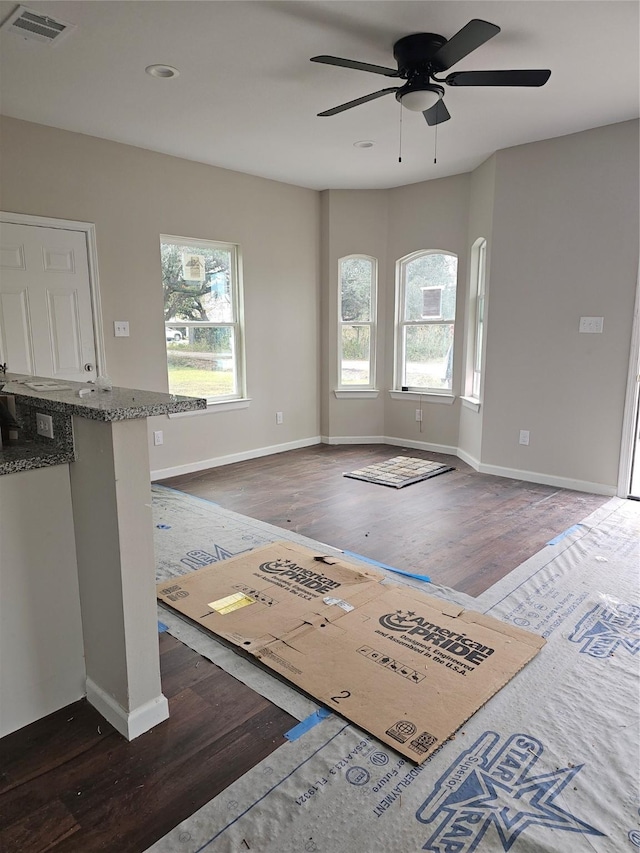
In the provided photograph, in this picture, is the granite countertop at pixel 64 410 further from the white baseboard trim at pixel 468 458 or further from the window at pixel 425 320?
the window at pixel 425 320

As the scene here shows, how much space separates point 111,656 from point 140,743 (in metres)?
0.29

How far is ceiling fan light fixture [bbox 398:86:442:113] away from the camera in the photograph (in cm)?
A: 277

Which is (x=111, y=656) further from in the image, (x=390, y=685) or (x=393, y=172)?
(x=393, y=172)

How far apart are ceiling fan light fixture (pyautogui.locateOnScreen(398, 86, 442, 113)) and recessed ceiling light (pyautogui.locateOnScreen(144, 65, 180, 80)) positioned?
1.27 m

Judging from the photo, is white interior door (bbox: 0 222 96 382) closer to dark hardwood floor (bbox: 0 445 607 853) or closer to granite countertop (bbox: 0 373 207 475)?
dark hardwood floor (bbox: 0 445 607 853)

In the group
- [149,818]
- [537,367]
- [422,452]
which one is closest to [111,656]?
[149,818]

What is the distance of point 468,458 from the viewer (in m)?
5.34

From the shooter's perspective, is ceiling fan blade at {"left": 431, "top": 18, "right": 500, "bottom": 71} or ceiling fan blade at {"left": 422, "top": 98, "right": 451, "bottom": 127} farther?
ceiling fan blade at {"left": 422, "top": 98, "right": 451, "bottom": 127}

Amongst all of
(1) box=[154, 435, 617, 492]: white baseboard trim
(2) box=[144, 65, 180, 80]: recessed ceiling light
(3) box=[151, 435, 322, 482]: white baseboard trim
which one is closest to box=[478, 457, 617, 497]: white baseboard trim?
(1) box=[154, 435, 617, 492]: white baseboard trim

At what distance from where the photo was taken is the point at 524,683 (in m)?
1.99

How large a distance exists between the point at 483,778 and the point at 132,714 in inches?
43.7

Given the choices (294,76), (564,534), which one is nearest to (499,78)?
(294,76)

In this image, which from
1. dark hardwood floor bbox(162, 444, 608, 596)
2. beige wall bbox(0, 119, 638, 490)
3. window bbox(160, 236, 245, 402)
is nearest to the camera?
dark hardwood floor bbox(162, 444, 608, 596)

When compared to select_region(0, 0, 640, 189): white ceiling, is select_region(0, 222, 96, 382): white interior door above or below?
below
